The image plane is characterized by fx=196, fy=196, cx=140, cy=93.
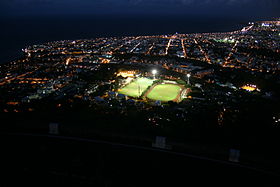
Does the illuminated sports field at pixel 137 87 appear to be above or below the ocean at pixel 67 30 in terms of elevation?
below

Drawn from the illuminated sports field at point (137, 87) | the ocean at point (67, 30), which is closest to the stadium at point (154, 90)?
the illuminated sports field at point (137, 87)

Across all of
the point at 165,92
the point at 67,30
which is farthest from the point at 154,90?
the point at 67,30

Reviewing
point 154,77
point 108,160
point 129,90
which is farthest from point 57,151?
point 154,77

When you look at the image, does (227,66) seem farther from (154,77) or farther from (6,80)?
(6,80)

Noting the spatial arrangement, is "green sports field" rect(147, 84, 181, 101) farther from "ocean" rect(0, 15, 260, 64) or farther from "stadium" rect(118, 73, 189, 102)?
"ocean" rect(0, 15, 260, 64)

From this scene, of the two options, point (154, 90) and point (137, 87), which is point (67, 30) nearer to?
point (137, 87)

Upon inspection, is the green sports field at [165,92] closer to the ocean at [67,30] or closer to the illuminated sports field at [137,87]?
the illuminated sports field at [137,87]
